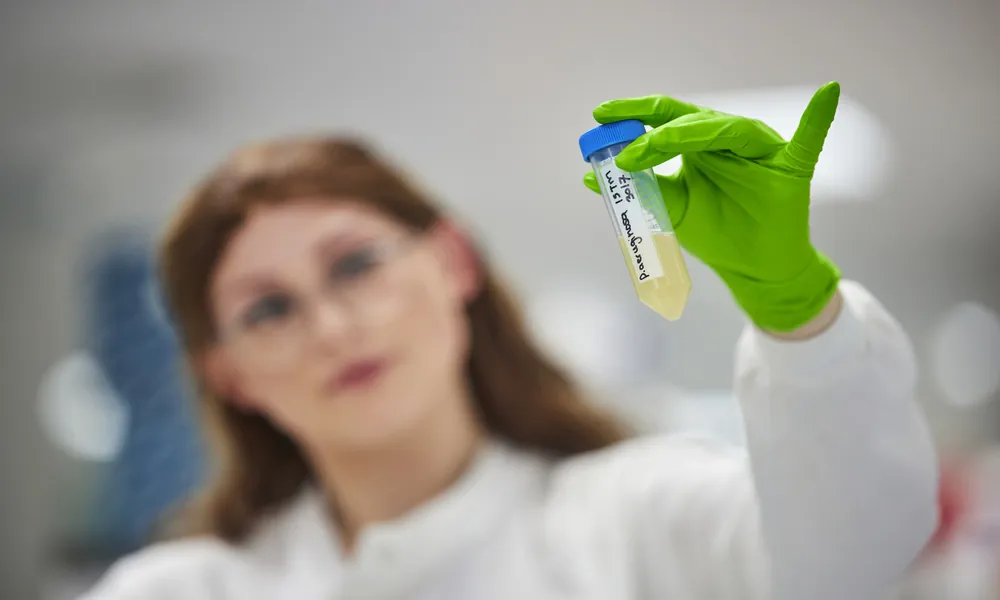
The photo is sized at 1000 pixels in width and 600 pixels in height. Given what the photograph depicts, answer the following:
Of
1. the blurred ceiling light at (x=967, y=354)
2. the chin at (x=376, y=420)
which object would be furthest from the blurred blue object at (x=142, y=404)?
the blurred ceiling light at (x=967, y=354)

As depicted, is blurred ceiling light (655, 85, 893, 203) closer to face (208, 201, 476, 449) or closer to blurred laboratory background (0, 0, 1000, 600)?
blurred laboratory background (0, 0, 1000, 600)

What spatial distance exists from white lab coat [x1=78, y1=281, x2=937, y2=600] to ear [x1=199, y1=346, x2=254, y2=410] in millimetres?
202

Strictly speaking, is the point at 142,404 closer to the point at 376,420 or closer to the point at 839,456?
the point at 376,420

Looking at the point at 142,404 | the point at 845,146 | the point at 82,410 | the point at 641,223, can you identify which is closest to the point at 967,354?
the point at 845,146

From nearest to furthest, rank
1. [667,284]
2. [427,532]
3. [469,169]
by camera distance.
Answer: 1. [667,284]
2. [427,532]
3. [469,169]

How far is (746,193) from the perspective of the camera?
794 mm

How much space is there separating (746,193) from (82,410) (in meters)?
1.25

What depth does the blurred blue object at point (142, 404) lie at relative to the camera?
1.40 metres

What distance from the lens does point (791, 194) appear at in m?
0.78

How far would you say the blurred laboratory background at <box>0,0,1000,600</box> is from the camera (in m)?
1.38

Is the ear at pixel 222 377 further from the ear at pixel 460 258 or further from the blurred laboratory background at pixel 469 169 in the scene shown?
the ear at pixel 460 258

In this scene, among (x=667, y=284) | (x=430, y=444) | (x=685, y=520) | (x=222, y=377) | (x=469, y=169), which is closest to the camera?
(x=667, y=284)

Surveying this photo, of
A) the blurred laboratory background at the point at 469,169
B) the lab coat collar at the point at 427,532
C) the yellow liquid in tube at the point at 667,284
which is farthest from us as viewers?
the blurred laboratory background at the point at 469,169

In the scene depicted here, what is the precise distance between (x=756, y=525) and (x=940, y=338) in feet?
2.18
